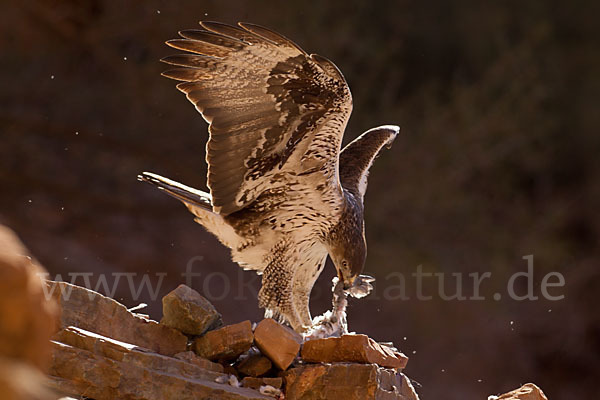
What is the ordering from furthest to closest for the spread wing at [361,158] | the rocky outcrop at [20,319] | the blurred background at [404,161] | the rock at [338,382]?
the blurred background at [404,161], the spread wing at [361,158], the rock at [338,382], the rocky outcrop at [20,319]

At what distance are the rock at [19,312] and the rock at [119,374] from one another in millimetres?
1309

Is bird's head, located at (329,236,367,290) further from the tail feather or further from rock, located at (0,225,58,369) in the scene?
rock, located at (0,225,58,369)

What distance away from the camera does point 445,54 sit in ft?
26.0

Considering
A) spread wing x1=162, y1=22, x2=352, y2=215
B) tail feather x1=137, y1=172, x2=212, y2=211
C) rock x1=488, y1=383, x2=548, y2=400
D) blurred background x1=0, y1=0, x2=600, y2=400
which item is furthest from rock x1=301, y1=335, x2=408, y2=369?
blurred background x1=0, y1=0, x2=600, y2=400

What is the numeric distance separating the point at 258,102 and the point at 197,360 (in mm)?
1120

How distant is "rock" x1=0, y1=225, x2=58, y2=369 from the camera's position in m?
0.80

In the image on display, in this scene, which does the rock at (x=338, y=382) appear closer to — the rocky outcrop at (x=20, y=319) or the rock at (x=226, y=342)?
the rock at (x=226, y=342)

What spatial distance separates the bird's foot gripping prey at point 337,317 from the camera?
10.2ft

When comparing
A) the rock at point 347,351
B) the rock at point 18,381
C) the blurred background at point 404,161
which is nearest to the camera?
the rock at point 18,381

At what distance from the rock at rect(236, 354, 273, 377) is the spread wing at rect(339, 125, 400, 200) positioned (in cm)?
146

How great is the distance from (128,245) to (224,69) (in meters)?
4.35

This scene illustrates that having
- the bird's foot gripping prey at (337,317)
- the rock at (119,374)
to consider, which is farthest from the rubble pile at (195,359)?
the bird's foot gripping prey at (337,317)

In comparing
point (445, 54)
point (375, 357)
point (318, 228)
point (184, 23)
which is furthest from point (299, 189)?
point (445, 54)

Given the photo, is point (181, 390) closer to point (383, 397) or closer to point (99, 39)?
point (383, 397)
